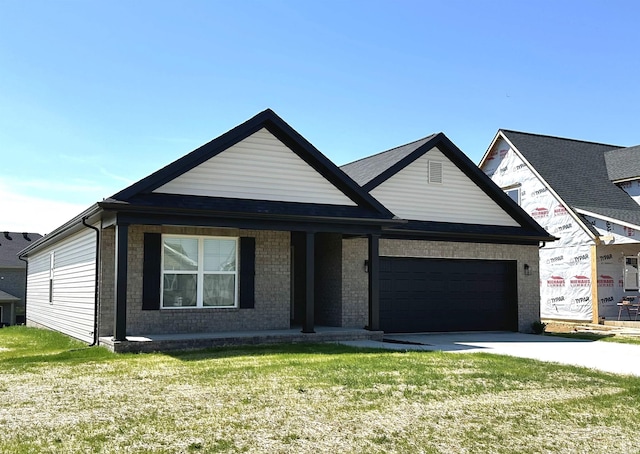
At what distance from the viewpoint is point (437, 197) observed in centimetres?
1881

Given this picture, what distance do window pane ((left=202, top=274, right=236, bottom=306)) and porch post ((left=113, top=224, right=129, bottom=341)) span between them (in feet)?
8.35

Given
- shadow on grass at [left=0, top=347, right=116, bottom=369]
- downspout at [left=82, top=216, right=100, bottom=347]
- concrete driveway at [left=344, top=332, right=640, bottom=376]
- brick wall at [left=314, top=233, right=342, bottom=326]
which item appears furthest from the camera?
brick wall at [left=314, top=233, right=342, bottom=326]

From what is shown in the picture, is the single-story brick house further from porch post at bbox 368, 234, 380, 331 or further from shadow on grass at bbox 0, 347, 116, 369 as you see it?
shadow on grass at bbox 0, 347, 116, 369

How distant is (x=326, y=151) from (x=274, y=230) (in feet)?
8.42

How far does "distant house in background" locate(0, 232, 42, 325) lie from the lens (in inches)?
1666

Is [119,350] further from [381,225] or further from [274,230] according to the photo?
[381,225]

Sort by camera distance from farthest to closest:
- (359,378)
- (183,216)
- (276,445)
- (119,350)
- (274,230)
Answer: (274,230)
(183,216)
(119,350)
(359,378)
(276,445)

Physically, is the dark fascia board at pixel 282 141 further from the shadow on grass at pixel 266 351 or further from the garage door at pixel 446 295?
the shadow on grass at pixel 266 351

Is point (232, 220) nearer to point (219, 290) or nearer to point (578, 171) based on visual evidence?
point (219, 290)

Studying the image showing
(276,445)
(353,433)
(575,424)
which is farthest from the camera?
(575,424)

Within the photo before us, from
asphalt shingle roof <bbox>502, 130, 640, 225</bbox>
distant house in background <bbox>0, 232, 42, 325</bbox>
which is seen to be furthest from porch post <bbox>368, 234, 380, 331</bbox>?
distant house in background <bbox>0, 232, 42, 325</bbox>

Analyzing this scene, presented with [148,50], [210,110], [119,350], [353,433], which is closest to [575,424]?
[353,433]

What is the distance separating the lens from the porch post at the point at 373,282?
15.7 m

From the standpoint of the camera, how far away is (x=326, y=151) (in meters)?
16.2
